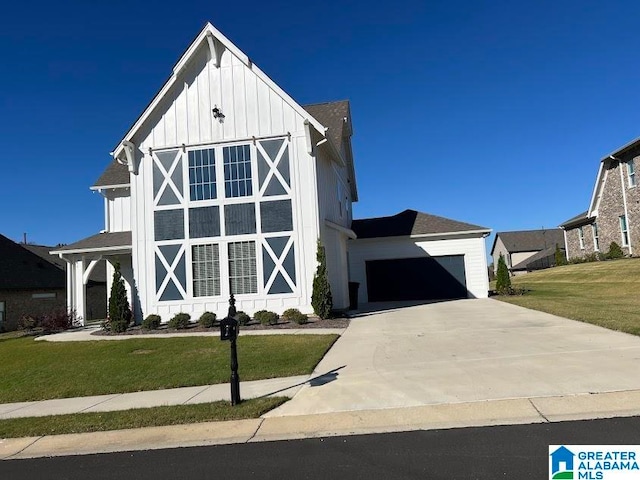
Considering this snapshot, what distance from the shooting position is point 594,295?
21.2 metres

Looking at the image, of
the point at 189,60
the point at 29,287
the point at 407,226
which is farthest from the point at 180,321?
the point at 29,287

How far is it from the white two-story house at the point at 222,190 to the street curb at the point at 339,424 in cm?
1102

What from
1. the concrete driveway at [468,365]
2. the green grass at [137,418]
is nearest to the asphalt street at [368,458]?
the green grass at [137,418]

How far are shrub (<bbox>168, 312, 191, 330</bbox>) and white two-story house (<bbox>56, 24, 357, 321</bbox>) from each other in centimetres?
99

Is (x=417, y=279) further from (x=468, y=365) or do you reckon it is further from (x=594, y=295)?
(x=468, y=365)

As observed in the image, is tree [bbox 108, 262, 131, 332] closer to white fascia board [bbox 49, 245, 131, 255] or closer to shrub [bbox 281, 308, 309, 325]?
white fascia board [bbox 49, 245, 131, 255]

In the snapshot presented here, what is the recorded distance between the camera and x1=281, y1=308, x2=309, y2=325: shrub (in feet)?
Result: 52.4

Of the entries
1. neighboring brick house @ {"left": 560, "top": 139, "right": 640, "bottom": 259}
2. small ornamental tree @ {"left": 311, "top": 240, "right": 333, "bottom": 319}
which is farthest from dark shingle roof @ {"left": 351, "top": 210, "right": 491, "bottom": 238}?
neighboring brick house @ {"left": 560, "top": 139, "right": 640, "bottom": 259}

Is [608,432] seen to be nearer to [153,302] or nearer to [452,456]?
[452,456]

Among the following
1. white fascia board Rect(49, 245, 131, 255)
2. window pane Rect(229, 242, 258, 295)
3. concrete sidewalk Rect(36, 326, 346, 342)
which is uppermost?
white fascia board Rect(49, 245, 131, 255)

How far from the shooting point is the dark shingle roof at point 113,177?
897 inches

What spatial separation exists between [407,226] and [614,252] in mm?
15007

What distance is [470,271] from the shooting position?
24016mm

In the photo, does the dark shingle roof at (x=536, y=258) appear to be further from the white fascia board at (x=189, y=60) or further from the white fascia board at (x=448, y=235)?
the white fascia board at (x=189, y=60)
